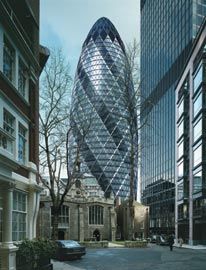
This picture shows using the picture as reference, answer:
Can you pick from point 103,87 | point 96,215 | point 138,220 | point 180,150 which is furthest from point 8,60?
point 103,87

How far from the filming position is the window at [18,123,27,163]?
72.4 ft

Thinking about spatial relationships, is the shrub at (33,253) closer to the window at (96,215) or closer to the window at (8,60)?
the window at (8,60)

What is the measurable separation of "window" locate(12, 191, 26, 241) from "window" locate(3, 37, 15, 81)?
444 cm

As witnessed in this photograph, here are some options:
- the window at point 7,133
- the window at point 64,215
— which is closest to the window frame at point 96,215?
the window at point 64,215

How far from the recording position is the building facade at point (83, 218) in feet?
327

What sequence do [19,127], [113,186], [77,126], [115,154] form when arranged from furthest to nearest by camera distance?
1. [113,186]
2. [115,154]
3. [77,126]
4. [19,127]

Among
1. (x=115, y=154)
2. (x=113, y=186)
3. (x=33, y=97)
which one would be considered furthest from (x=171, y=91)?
(x=33, y=97)

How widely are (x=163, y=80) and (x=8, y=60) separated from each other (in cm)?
9847

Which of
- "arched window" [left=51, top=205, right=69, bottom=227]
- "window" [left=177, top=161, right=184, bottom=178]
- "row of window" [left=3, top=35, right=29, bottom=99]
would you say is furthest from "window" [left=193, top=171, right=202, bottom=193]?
"row of window" [left=3, top=35, right=29, bottom=99]

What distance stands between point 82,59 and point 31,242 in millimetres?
153949

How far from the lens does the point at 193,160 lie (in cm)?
7706

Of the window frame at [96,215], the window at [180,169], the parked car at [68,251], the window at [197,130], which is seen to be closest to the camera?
the parked car at [68,251]

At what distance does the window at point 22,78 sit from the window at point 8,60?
4.72 ft

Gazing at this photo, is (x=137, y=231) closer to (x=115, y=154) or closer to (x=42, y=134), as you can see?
(x=115, y=154)
